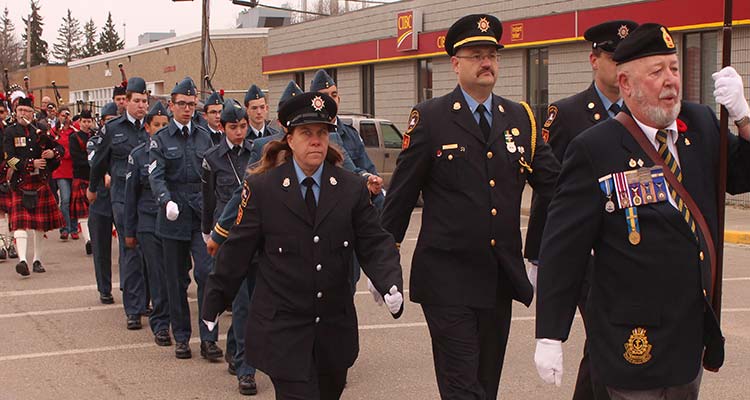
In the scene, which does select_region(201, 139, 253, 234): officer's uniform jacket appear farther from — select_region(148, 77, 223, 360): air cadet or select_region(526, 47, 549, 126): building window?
select_region(526, 47, 549, 126): building window

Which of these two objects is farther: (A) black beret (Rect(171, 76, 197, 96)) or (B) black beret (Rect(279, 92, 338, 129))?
(A) black beret (Rect(171, 76, 197, 96))

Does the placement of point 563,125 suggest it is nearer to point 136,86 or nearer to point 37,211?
point 136,86

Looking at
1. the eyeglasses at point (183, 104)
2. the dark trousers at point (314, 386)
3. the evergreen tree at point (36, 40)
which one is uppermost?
the evergreen tree at point (36, 40)

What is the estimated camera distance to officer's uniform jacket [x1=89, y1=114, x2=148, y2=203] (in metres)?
9.72

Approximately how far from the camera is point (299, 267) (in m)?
4.92

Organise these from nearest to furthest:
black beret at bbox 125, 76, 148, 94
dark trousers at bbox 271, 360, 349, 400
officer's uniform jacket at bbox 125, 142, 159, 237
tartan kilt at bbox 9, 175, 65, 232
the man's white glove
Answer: the man's white glove, dark trousers at bbox 271, 360, 349, 400, officer's uniform jacket at bbox 125, 142, 159, 237, black beret at bbox 125, 76, 148, 94, tartan kilt at bbox 9, 175, 65, 232

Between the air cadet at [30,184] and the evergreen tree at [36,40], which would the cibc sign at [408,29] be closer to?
the air cadet at [30,184]

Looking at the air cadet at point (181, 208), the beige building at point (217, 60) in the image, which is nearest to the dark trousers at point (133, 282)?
the air cadet at point (181, 208)

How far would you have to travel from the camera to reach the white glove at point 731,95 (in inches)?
146

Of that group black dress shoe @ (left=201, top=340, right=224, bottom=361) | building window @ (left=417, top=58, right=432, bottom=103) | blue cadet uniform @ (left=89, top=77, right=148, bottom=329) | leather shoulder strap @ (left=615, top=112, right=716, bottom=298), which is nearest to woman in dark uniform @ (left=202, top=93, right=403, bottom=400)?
leather shoulder strap @ (left=615, top=112, right=716, bottom=298)

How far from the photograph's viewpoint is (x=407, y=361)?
25.1 feet

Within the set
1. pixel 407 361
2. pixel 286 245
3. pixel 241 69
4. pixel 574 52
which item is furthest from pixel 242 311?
pixel 241 69

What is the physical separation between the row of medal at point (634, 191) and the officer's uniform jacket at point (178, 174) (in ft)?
16.2

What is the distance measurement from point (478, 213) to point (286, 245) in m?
0.98
